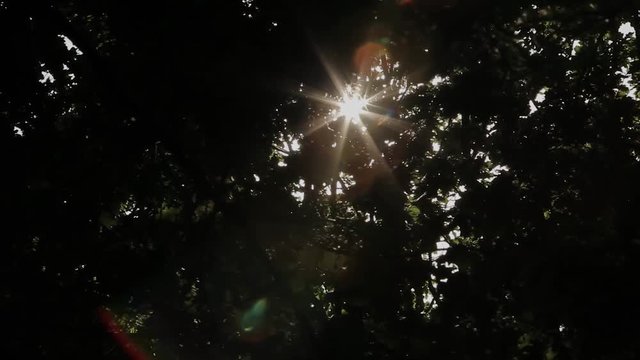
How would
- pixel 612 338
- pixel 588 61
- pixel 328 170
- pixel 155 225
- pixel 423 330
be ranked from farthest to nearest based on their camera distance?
pixel 328 170
pixel 588 61
pixel 155 225
pixel 423 330
pixel 612 338

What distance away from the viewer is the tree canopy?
5621mm

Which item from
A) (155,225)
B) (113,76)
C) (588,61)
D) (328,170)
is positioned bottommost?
(155,225)

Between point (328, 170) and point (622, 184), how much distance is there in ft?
12.3

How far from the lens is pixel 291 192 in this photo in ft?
27.1

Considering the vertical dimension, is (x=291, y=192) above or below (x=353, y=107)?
below

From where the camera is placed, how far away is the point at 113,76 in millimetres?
6277

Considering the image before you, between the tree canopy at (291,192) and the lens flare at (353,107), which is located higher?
the lens flare at (353,107)

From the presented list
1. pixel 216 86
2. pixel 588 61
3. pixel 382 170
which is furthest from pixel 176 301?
pixel 588 61

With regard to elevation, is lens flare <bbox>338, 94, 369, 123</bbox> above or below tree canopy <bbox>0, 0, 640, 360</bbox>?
above

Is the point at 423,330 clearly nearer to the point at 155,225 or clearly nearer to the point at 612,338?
the point at 612,338

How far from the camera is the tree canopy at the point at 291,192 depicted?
5.62m

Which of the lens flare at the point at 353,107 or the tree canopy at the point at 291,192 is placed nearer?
the tree canopy at the point at 291,192

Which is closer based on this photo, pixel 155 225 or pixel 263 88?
pixel 263 88

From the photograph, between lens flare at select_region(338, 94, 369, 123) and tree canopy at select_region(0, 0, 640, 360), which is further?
lens flare at select_region(338, 94, 369, 123)
